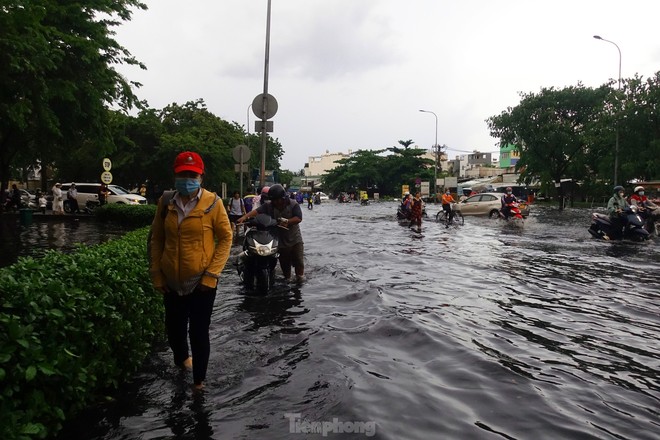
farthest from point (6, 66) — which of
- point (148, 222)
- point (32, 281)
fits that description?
point (32, 281)

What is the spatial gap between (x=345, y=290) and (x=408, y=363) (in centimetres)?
321

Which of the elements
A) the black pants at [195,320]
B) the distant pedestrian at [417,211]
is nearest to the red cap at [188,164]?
the black pants at [195,320]

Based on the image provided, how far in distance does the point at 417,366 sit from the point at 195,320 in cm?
196

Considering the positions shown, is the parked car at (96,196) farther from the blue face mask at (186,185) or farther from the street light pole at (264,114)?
the blue face mask at (186,185)

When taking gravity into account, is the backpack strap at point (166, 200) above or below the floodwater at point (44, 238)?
above

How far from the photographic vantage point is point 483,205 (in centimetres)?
2900

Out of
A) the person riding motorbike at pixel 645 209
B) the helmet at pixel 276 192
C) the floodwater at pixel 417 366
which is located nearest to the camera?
the floodwater at pixel 417 366

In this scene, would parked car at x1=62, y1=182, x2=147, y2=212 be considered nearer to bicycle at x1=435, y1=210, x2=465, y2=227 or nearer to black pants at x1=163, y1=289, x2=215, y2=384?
bicycle at x1=435, y1=210, x2=465, y2=227

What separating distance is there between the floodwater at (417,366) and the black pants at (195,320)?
24cm

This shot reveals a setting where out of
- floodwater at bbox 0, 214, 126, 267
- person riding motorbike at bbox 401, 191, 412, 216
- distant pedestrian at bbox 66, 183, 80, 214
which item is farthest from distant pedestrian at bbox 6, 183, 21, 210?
person riding motorbike at bbox 401, 191, 412, 216

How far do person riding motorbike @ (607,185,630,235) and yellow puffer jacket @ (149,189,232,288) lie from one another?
13423 millimetres

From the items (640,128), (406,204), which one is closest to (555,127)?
(640,128)

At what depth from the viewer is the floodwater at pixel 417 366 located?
333cm

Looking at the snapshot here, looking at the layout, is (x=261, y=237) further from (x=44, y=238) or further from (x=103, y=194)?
(x=103, y=194)
